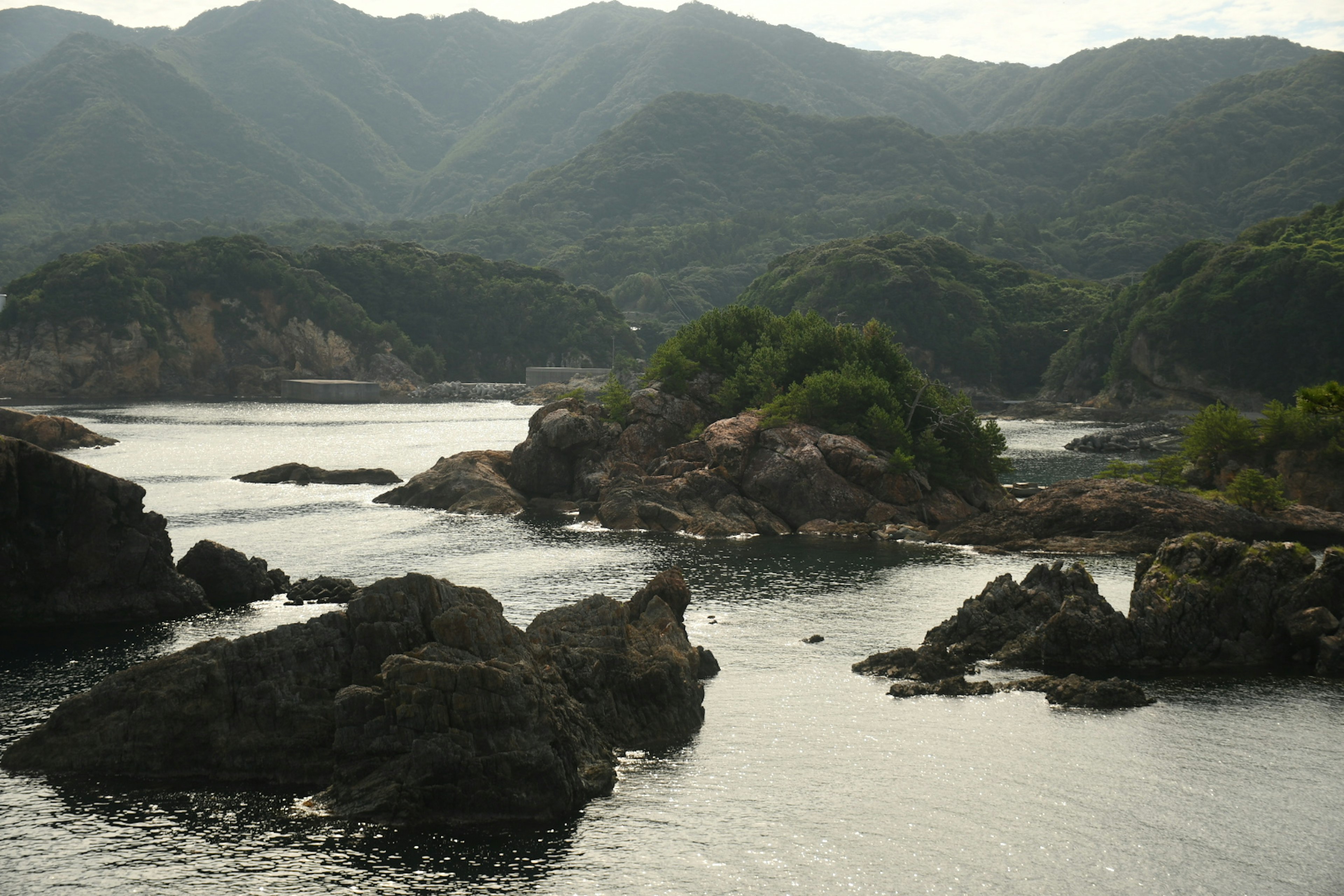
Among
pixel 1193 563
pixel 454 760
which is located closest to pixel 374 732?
pixel 454 760

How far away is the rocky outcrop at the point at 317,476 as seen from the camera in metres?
92.2

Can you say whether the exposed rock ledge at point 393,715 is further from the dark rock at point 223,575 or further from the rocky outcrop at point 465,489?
the rocky outcrop at point 465,489

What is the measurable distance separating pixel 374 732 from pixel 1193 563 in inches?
1108

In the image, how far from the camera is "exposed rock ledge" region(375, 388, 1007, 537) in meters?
69.2

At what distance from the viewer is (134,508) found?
46.9m

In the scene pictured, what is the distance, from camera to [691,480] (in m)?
72.1

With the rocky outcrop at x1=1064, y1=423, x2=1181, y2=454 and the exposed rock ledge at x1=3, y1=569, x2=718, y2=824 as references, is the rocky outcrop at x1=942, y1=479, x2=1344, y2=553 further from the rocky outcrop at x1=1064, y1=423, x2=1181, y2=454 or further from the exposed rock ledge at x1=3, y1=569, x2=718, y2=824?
the rocky outcrop at x1=1064, y1=423, x2=1181, y2=454

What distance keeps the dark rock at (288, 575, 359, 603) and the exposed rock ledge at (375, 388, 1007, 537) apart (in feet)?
73.1

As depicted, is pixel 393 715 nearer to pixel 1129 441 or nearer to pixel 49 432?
pixel 49 432

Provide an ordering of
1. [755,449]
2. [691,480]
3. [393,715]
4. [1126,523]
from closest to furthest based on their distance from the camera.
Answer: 1. [393,715]
2. [1126,523]
3. [691,480]
4. [755,449]

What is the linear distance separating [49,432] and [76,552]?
72.9 meters

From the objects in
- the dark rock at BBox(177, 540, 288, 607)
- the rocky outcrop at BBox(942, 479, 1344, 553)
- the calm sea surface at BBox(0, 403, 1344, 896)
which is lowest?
the calm sea surface at BBox(0, 403, 1344, 896)

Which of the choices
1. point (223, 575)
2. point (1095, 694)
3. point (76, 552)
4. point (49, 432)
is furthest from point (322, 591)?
point (49, 432)

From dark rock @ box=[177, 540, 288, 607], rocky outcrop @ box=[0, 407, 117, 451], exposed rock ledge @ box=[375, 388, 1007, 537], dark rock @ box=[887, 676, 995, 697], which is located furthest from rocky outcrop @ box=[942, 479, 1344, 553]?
rocky outcrop @ box=[0, 407, 117, 451]
